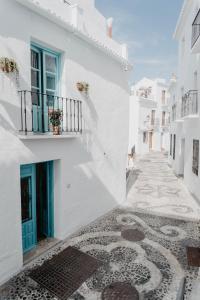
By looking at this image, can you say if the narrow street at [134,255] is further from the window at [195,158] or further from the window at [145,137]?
the window at [145,137]

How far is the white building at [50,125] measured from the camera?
5.39 metres

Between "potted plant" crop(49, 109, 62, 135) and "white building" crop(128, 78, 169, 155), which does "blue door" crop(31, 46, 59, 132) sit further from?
"white building" crop(128, 78, 169, 155)

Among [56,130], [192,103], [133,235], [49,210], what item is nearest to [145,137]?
[192,103]

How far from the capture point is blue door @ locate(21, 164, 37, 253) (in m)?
6.34

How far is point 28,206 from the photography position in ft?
21.5

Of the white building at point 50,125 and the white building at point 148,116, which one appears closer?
the white building at point 50,125

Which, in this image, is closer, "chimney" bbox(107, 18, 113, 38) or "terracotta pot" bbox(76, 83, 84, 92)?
"terracotta pot" bbox(76, 83, 84, 92)

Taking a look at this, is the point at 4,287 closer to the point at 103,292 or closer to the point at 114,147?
the point at 103,292

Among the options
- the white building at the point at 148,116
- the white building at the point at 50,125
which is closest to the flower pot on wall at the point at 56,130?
the white building at the point at 50,125

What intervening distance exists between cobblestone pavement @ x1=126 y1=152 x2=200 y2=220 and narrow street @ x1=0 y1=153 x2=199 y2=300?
0.16ft

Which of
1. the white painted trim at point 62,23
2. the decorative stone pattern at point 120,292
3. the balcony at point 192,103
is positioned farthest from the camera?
the balcony at point 192,103

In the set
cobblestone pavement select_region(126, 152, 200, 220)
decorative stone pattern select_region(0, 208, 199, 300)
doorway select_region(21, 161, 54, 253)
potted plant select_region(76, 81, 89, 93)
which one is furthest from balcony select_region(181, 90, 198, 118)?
doorway select_region(21, 161, 54, 253)

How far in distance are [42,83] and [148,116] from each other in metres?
28.5

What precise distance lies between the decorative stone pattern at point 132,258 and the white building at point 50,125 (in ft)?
2.06
